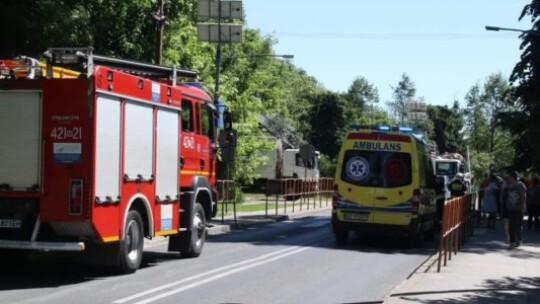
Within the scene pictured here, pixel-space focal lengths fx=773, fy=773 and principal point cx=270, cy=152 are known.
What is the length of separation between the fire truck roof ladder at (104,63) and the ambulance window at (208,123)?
78 centimetres

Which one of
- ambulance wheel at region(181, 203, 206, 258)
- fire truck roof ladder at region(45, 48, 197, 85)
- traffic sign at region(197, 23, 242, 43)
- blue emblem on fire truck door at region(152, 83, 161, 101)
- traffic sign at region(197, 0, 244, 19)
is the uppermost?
traffic sign at region(197, 0, 244, 19)

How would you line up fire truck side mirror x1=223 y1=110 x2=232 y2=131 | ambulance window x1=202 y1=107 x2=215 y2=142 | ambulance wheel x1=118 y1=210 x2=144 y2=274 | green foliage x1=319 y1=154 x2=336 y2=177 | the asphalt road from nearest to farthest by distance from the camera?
the asphalt road, ambulance wheel x1=118 y1=210 x2=144 y2=274, ambulance window x1=202 y1=107 x2=215 y2=142, fire truck side mirror x1=223 y1=110 x2=232 y2=131, green foliage x1=319 y1=154 x2=336 y2=177

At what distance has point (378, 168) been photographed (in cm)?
1811

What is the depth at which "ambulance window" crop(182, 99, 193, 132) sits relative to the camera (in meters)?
14.7

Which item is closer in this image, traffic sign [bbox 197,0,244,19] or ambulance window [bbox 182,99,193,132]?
ambulance window [bbox 182,99,193,132]

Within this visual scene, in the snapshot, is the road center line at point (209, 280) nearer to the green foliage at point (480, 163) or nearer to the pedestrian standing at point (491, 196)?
the pedestrian standing at point (491, 196)

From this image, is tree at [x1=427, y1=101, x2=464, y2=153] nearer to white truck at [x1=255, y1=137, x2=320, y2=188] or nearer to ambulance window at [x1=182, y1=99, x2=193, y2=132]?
white truck at [x1=255, y1=137, x2=320, y2=188]

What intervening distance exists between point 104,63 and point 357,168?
297 inches

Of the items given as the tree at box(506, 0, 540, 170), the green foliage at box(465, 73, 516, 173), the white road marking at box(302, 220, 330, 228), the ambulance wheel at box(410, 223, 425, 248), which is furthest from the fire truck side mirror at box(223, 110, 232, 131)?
the green foliage at box(465, 73, 516, 173)

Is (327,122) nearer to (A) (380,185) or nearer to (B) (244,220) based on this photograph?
(B) (244,220)

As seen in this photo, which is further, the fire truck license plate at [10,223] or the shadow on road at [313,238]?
the shadow on road at [313,238]

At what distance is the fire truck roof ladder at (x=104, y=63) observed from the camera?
439 inches

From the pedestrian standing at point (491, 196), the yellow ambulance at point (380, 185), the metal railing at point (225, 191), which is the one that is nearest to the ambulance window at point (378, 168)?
the yellow ambulance at point (380, 185)

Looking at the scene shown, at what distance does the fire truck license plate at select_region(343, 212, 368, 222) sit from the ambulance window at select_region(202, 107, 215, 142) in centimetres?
407
